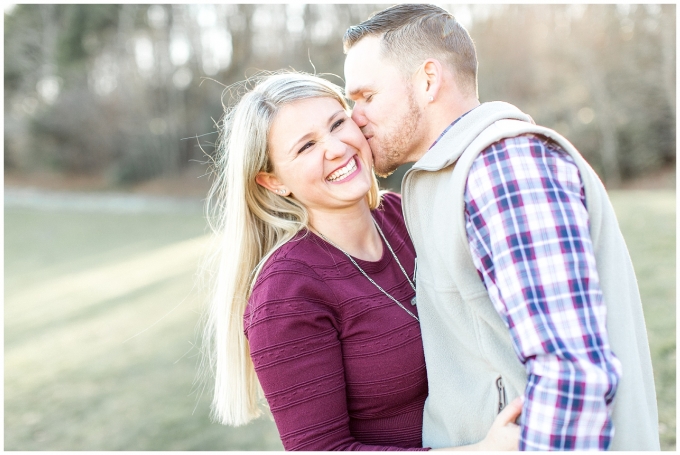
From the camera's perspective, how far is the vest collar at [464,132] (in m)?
1.70

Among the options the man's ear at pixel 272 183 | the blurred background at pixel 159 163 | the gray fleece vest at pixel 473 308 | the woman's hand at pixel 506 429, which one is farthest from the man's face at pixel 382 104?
the woman's hand at pixel 506 429

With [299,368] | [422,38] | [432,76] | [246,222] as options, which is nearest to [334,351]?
[299,368]

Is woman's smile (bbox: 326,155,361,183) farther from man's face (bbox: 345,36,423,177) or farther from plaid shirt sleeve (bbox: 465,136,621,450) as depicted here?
plaid shirt sleeve (bbox: 465,136,621,450)

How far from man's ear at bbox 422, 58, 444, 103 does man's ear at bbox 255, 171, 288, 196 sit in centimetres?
68

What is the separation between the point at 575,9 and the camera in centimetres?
1898

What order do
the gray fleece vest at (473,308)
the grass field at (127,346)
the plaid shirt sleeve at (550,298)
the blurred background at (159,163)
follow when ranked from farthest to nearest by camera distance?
1. the blurred background at (159,163)
2. the grass field at (127,346)
3. the gray fleece vest at (473,308)
4. the plaid shirt sleeve at (550,298)

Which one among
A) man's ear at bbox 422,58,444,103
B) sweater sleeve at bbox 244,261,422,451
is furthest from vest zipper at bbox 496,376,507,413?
man's ear at bbox 422,58,444,103

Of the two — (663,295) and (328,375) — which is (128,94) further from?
(328,375)

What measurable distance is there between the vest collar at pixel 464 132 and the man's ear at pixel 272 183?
0.71 meters

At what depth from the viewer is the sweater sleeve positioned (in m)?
1.86

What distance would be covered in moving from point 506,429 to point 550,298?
0.47 m

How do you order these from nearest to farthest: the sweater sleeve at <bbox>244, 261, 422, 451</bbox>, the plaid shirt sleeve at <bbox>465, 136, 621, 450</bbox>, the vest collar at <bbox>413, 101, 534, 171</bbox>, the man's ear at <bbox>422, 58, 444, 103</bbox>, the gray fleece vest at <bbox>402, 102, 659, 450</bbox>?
the plaid shirt sleeve at <bbox>465, 136, 621, 450</bbox>, the gray fleece vest at <bbox>402, 102, 659, 450</bbox>, the vest collar at <bbox>413, 101, 534, 171</bbox>, the sweater sleeve at <bbox>244, 261, 422, 451</bbox>, the man's ear at <bbox>422, 58, 444, 103</bbox>

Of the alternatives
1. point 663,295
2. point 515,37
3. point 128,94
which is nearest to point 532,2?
point 515,37

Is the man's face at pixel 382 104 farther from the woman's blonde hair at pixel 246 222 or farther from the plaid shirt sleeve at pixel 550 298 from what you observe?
the plaid shirt sleeve at pixel 550 298
